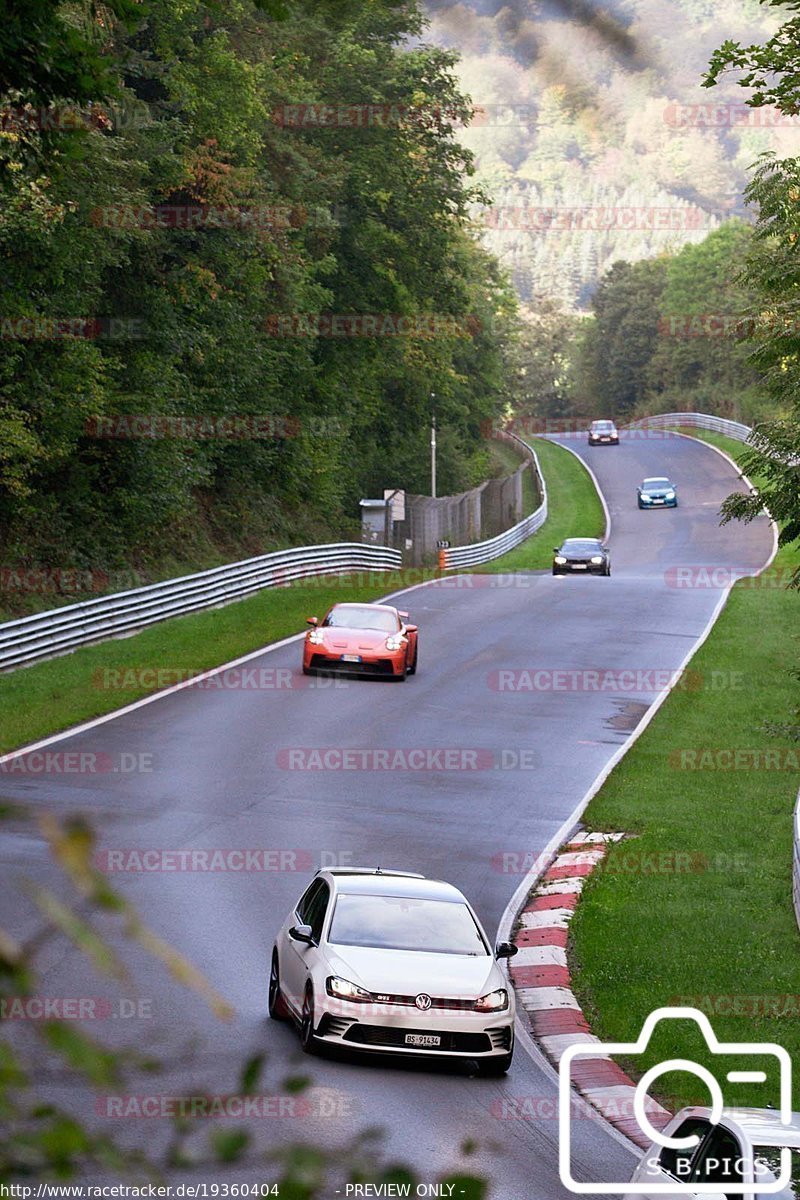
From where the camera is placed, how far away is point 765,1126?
689 cm

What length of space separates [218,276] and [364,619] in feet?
52.6

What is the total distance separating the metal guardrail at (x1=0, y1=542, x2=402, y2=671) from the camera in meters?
30.0

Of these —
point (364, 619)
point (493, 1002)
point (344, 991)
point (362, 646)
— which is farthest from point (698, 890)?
point (364, 619)

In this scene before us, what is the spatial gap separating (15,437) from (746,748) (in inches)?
593

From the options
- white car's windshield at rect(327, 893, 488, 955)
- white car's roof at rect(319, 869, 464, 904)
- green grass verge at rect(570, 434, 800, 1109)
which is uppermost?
white car's roof at rect(319, 869, 464, 904)

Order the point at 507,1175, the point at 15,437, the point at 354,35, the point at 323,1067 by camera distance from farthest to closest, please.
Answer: the point at 354,35 < the point at 15,437 < the point at 323,1067 < the point at 507,1175

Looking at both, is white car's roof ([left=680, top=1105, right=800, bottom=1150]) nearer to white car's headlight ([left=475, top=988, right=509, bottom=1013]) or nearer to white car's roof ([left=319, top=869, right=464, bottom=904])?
white car's headlight ([left=475, top=988, right=509, bottom=1013])

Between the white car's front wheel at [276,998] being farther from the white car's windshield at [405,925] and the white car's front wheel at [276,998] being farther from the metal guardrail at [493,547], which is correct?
the metal guardrail at [493,547]

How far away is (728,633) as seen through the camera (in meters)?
40.0

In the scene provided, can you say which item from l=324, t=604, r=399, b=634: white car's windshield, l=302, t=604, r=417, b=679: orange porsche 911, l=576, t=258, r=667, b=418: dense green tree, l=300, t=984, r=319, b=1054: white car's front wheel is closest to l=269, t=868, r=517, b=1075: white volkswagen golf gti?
l=300, t=984, r=319, b=1054: white car's front wheel

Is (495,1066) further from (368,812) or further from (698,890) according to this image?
(368,812)

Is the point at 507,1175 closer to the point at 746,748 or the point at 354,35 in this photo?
the point at 746,748

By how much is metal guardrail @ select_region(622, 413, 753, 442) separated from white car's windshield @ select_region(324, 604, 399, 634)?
7090cm

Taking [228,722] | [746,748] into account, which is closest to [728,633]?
[746,748]
